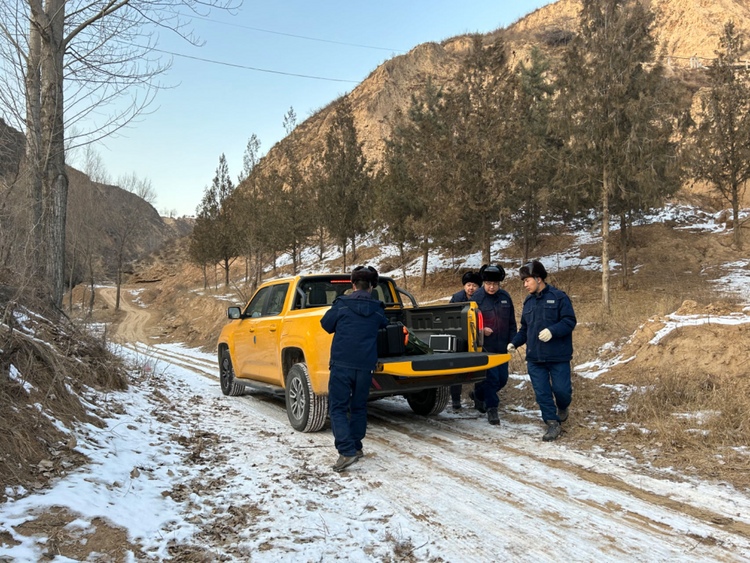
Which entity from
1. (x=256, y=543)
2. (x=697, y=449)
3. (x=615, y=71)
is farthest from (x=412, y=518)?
(x=615, y=71)

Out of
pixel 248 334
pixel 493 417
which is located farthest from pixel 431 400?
pixel 248 334

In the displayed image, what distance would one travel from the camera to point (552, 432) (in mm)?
5254

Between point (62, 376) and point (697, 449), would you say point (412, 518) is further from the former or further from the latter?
point (62, 376)

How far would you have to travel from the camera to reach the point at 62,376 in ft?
16.0

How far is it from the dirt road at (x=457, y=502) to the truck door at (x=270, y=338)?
1.11 m

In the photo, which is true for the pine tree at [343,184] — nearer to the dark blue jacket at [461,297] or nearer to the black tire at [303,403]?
the dark blue jacket at [461,297]

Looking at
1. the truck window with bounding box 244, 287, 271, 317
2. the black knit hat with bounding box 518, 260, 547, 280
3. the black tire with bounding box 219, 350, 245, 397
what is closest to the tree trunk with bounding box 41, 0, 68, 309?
the black tire with bounding box 219, 350, 245, 397

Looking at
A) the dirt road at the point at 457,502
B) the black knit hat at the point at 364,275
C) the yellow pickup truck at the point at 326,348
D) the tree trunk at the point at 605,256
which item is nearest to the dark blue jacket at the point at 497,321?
the yellow pickup truck at the point at 326,348

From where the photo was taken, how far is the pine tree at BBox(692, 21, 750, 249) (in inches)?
848

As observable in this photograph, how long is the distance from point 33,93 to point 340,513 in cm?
802

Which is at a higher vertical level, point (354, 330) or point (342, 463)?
point (354, 330)

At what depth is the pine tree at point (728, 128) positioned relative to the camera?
21547mm

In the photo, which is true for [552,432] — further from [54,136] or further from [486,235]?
[486,235]

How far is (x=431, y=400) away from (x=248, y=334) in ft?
9.76
